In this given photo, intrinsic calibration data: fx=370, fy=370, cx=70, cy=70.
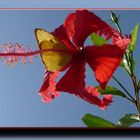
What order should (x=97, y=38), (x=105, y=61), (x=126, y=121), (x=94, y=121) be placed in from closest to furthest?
(x=105, y=61) < (x=97, y=38) < (x=126, y=121) < (x=94, y=121)

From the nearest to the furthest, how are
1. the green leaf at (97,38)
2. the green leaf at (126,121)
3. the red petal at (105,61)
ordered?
the red petal at (105,61) < the green leaf at (97,38) < the green leaf at (126,121)

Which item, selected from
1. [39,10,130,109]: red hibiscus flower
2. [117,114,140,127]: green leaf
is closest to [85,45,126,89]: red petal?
[39,10,130,109]: red hibiscus flower

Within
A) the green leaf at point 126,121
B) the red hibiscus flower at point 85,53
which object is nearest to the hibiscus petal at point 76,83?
the red hibiscus flower at point 85,53

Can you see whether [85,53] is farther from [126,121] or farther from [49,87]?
[126,121]

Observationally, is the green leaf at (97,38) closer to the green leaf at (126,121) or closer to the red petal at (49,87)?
the red petal at (49,87)

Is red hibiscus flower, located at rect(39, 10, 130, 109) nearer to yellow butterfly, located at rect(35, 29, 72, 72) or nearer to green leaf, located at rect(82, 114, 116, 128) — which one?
yellow butterfly, located at rect(35, 29, 72, 72)

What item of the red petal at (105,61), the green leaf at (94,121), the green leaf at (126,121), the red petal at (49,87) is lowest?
the green leaf at (94,121)

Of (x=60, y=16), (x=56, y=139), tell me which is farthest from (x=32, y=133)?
(x=60, y=16)

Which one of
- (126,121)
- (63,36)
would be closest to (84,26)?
(63,36)
